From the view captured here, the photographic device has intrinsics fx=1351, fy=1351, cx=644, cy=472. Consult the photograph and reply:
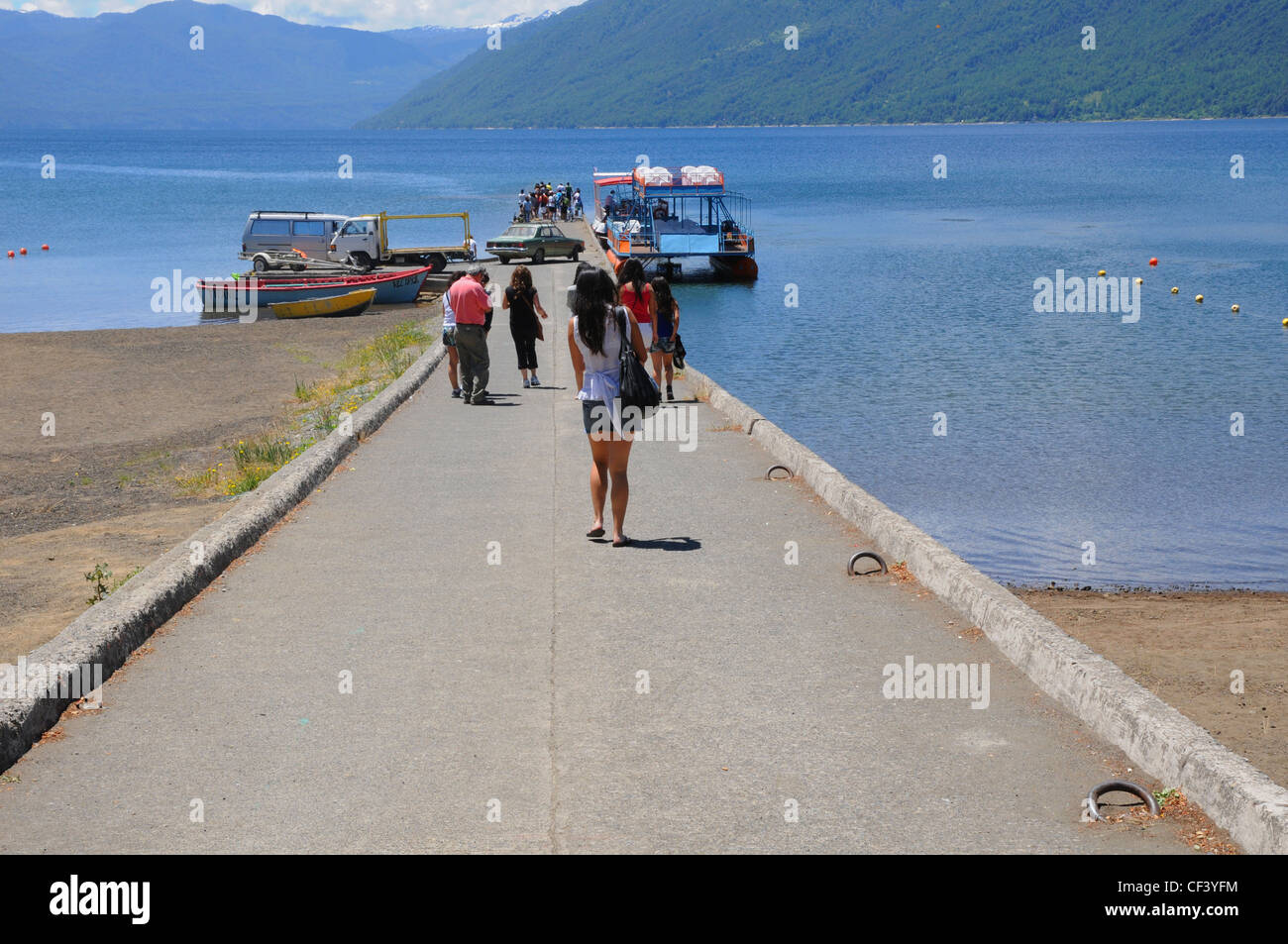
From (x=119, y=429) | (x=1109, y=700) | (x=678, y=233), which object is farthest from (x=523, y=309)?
(x=678, y=233)

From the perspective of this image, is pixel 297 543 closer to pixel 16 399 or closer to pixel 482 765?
pixel 482 765

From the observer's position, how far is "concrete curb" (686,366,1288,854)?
479 cm

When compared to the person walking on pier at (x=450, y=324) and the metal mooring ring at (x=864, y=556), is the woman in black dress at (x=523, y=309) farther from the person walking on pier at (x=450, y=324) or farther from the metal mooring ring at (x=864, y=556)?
the metal mooring ring at (x=864, y=556)

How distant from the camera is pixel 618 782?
536cm

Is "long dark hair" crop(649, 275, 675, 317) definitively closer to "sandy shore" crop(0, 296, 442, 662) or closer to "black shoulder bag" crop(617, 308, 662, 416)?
"sandy shore" crop(0, 296, 442, 662)

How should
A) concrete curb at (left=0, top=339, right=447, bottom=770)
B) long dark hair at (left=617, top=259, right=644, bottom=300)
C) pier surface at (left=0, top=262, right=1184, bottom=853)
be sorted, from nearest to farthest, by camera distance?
1. pier surface at (left=0, top=262, right=1184, bottom=853)
2. concrete curb at (left=0, top=339, right=447, bottom=770)
3. long dark hair at (left=617, top=259, right=644, bottom=300)

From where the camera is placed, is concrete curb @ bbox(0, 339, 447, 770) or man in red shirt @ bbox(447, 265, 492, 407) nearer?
concrete curb @ bbox(0, 339, 447, 770)

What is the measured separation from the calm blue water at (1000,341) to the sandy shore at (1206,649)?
3.30 ft

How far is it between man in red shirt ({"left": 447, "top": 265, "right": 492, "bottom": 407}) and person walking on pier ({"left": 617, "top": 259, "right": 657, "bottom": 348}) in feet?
6.54

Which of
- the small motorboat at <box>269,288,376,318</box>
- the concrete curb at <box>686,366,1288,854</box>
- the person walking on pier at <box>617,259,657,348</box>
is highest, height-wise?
the small motorboat at <box>269,288,376,318</box>

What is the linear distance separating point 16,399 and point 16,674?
19.3 meters

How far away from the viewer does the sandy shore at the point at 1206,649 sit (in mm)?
9289

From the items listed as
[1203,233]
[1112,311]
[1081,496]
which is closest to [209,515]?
[1081,496]

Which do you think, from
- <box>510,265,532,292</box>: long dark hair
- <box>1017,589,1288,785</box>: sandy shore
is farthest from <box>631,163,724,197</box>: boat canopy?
<box>1017,589,1288,785</box>: sandy shore
